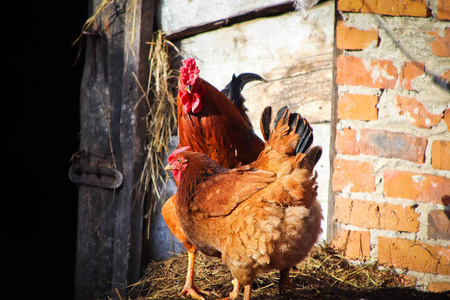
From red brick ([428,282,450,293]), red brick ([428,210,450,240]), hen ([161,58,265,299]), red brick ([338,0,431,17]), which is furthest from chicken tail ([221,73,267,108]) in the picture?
red brick ([428,282,450,293])

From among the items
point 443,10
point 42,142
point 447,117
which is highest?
point 443,10

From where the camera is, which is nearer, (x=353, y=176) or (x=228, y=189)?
(x=228, y=189)

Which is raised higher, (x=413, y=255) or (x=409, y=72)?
(x=409, y=72)

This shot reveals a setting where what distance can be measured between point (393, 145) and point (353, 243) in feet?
2.26

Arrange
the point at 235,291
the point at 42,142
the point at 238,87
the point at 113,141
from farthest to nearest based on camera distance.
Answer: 1. the point at 42,142
2. the point at 113,141
3. the point at 238,87
4. the point at 235,291

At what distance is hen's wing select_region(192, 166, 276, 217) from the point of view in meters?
1.85

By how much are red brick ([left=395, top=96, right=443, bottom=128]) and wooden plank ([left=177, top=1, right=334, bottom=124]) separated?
0.47 meters

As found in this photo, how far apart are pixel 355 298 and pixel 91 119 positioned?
278 centimetres

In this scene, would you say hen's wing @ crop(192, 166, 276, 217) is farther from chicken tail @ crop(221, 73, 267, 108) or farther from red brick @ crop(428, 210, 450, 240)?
red brick @ crop(428, 210, 450, 240)

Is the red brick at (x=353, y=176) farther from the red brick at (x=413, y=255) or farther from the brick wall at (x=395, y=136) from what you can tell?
the red brick at (x=413, y=255)

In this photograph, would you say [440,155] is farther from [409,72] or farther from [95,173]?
[95,173]

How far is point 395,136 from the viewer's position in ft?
7.57

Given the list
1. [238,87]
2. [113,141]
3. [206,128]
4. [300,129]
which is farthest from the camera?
[113,141]

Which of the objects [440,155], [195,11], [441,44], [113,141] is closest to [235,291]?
[440,155]
